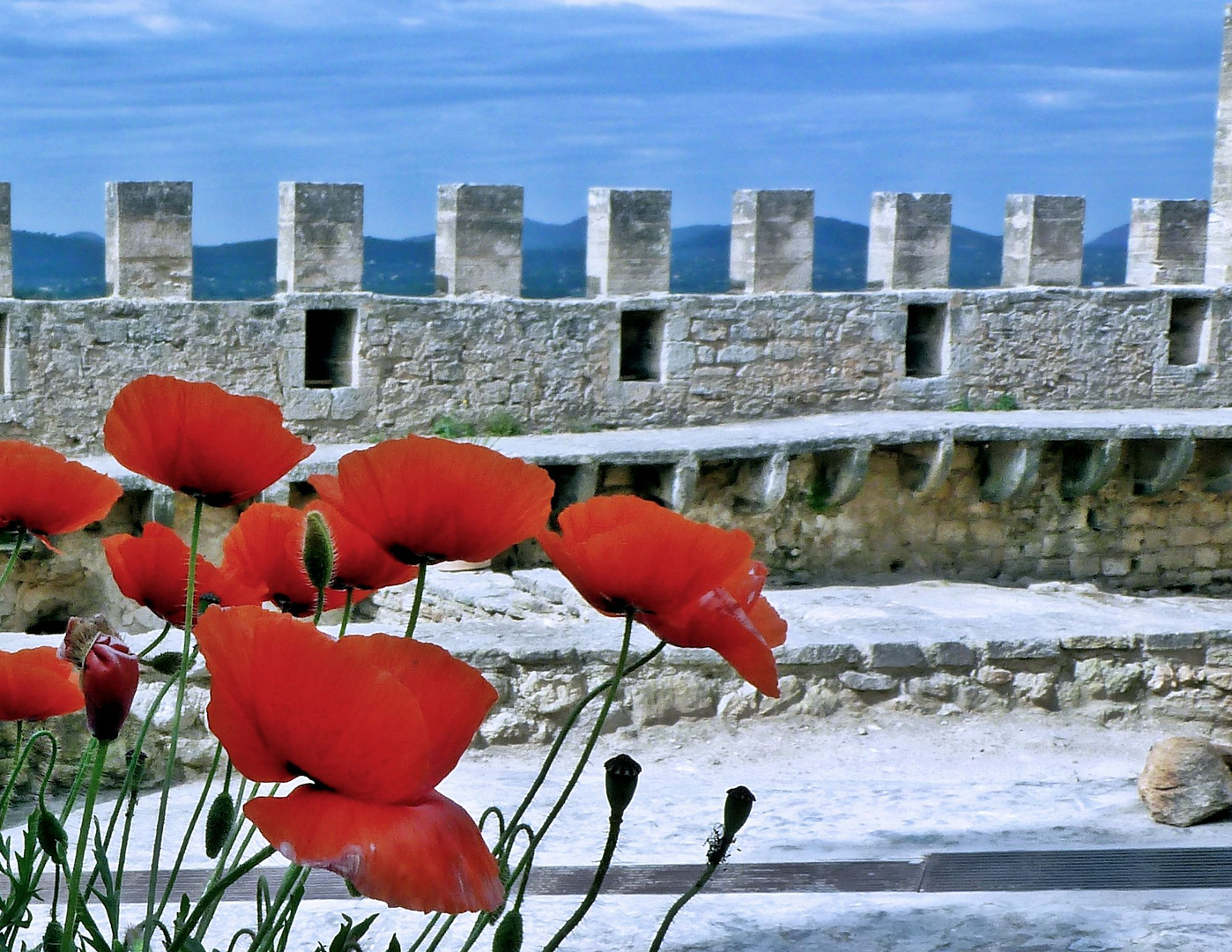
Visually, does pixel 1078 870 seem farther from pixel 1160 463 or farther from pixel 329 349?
pixel 1160 463

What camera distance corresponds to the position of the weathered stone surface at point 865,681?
563 centimetres

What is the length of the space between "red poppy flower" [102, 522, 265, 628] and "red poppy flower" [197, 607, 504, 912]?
0.52 metres

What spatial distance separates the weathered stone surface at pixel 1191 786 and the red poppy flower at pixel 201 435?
3.46 m

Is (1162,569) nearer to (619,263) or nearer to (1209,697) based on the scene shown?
(619,263)

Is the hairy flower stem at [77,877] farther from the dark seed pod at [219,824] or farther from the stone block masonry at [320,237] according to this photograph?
the stone block masonry at [320,237]

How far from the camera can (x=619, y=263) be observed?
1159 cm

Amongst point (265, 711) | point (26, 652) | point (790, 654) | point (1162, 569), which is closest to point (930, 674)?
point (790, 654)

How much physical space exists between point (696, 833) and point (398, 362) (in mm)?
7507

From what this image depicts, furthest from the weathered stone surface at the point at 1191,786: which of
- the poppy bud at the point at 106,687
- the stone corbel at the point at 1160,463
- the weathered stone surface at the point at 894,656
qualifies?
the stone corbel at the point at 1160,463

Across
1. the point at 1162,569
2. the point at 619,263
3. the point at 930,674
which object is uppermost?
the point at 619,263

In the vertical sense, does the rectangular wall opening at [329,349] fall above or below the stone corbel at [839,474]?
above

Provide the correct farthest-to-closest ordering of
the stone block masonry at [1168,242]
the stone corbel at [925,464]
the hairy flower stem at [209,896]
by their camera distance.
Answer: the stone block masonry at [1168,242] < the stone corbel at [925,464] < the hairy flower stem at [209,896]

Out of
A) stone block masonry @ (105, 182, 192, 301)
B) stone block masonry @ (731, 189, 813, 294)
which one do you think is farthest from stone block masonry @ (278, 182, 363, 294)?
stone block masonry @ (731, 189, 813, 294)

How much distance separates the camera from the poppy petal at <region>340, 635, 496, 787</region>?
0.88 metres
